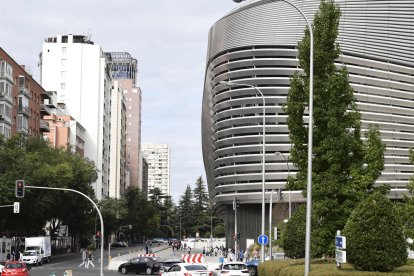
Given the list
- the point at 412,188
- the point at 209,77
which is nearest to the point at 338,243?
Answer: the point at 412,188

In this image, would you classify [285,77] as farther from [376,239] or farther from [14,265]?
[376,239]

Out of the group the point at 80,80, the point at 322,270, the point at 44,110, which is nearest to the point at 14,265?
the point at 322,270

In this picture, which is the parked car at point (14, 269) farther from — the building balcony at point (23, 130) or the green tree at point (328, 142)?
the building balcony at point (23, 130)

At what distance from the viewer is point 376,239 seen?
21.1 m

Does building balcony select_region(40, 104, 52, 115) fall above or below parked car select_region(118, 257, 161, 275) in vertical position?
above

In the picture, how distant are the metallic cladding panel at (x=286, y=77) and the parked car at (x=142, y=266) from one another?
54.2 metres

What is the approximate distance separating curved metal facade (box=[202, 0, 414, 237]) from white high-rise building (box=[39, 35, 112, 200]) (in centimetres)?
3215

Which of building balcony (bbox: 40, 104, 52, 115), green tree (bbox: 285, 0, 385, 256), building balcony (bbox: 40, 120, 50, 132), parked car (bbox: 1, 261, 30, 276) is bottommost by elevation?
parked car (bbox: 1, 261, 30, 276)

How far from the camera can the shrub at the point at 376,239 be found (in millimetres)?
21000

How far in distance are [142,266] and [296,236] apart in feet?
72.7

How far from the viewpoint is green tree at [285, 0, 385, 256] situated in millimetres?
28234

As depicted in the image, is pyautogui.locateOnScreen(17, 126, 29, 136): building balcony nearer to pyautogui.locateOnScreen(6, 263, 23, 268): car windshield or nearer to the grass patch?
pyautogui.locateOnScreen(6, 263, 23, 268): car windshield

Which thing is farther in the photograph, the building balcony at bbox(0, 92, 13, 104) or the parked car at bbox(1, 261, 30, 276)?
the building balcony at bbox(0, 92, 13, 104)

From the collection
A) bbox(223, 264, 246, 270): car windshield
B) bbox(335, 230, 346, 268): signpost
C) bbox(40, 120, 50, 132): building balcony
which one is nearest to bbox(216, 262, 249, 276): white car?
bbox(223, 264, 246, 270): car windshield
